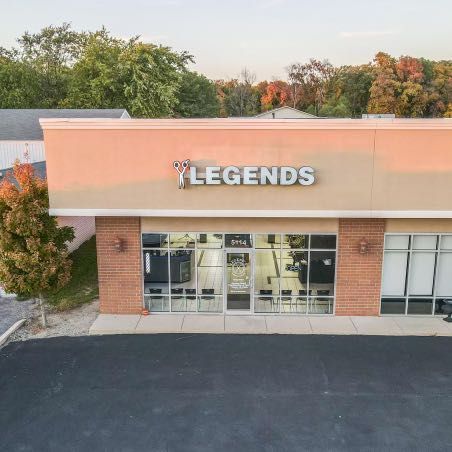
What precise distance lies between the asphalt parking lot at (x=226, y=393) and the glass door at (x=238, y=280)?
173 centimetres

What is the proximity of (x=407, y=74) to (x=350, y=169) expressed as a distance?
5943 centimetres

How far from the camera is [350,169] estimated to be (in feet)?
44.0

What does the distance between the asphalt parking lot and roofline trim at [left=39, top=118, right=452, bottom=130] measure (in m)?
6.16

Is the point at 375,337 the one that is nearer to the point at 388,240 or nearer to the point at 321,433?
the point at 388,240

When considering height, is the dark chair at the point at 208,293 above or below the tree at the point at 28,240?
below

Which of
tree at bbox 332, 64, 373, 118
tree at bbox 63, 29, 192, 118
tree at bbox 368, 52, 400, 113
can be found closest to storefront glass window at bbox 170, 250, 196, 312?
tree at bbox 63, 29, 192, 118

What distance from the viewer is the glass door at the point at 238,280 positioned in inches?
584

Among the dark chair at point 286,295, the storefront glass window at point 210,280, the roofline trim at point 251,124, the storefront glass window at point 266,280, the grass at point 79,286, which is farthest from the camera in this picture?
the grass at point 79,286

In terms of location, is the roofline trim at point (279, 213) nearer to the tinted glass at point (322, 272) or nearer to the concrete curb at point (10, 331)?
the tinted glass at point (322, 272)

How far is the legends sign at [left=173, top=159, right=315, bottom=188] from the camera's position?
13.3 m

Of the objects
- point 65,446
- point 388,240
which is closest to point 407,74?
point 388,240

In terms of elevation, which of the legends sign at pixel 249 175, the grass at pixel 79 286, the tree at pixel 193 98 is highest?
the tree at pixel 193 98

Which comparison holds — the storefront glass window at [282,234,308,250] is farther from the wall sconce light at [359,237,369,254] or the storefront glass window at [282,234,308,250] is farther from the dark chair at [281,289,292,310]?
the wall sconce light at [359,237,369,254]

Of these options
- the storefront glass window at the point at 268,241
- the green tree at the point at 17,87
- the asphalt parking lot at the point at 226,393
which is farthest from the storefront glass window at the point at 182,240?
the green tree at the point at 17,87
